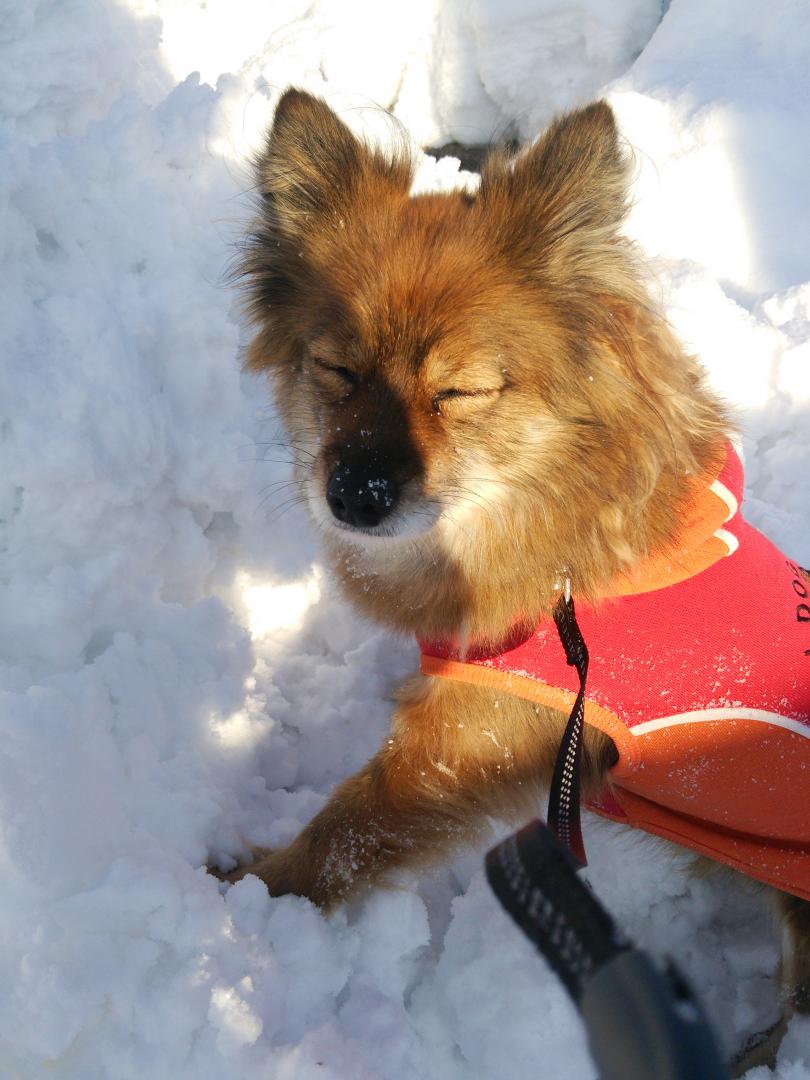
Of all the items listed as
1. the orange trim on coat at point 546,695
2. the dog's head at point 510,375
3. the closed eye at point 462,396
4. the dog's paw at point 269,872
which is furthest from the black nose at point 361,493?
the dog's paw at point 269,872

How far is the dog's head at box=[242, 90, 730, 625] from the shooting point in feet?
5.90

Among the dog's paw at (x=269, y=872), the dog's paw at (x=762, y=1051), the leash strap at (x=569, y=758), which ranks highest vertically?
the leash strap at (x=569, y=758)

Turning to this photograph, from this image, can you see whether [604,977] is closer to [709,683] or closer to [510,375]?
[709,683]

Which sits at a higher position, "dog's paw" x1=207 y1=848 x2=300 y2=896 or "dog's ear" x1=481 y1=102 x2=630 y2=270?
"dog's ear" x1=481 y1=102 x2=630 y2=270

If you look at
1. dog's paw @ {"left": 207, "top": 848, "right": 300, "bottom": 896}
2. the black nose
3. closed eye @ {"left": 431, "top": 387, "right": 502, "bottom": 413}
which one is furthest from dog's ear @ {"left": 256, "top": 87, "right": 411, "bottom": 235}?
dog's paw @ {"left": 207, "top": 848, "right": 300, "bottom": 896}

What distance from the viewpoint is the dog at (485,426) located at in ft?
5.94

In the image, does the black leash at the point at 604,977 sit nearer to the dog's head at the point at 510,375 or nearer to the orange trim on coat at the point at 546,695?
the orange trim on coat at the point at 546,695

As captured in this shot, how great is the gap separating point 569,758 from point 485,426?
746 mm

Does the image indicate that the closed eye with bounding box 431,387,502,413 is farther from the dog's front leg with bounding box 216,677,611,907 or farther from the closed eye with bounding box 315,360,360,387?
the dog's front leg with bounding box 216,677,611,907

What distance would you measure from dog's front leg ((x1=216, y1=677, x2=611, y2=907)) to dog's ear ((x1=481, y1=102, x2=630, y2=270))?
106cm

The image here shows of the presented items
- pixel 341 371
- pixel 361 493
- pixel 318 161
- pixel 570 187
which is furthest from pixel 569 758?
pixel 318 161

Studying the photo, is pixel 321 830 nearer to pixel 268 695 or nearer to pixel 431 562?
pixel 268 695

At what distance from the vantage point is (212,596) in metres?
2.64

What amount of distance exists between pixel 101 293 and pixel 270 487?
0.87 metres
